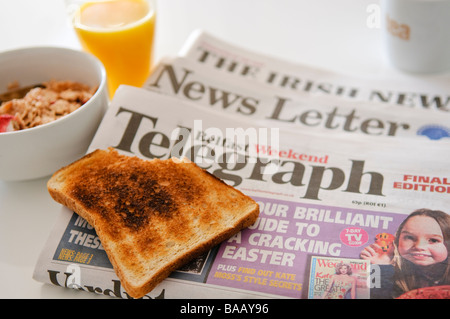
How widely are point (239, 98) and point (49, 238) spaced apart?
0.46 m

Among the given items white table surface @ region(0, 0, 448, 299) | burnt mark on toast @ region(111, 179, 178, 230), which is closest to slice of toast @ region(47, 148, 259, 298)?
burnt mark on toast @ region(111, 179, 178, 230)

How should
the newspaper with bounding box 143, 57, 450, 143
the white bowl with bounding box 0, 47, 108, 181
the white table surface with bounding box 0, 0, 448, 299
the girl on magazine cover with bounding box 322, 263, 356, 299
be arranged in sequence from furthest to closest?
the white table surface with bounding box 0, 0, 448, 299 → the newspaper with bounding box 143, 57, 450, 143 → the white bowl with bounding box 0, 47, 108, 181 → the girl on magazine cover with bounding box 322, 263, 356, 299

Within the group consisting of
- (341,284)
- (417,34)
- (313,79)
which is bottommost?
(341,284)

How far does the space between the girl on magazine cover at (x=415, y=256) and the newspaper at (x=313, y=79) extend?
333 mm

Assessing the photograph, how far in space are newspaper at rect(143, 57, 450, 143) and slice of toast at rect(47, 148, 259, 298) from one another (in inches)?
8.7

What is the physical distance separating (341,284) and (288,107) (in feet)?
1.45

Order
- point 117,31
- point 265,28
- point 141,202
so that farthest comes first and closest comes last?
1. point 265,28
2. point 117,31
3. point 141,202

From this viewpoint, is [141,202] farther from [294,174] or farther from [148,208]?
[294,174]

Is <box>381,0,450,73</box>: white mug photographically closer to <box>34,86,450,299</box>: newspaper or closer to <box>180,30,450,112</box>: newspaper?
<box>180,30,450,112</box>: newspaper

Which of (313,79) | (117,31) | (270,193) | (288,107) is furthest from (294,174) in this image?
(117,31)

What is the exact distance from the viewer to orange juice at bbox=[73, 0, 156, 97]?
979 millimetres

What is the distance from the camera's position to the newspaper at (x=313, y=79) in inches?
39.1

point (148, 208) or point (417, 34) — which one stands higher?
point (417, 34)

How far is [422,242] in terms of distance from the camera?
663 millimetres
